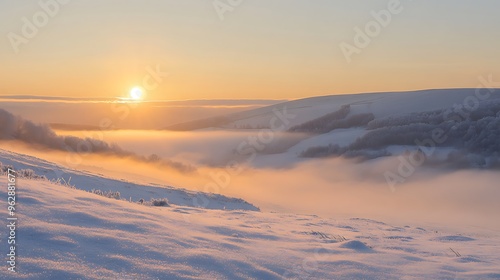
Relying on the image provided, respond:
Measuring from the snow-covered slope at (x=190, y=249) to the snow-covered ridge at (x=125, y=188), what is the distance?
832 centimetres

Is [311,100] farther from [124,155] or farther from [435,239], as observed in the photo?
[435,239]

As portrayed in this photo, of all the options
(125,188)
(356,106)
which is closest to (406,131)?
(356,106)

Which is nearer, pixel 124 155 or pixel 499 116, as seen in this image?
pixel 124 155

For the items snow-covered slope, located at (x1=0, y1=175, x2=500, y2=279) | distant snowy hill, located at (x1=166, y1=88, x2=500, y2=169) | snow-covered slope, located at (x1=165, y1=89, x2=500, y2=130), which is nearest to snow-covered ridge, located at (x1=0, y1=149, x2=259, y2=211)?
snow-covered slope, located at (x1=0, y1=175, x2=500, y2=279)

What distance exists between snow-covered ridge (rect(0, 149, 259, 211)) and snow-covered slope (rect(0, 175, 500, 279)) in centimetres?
832

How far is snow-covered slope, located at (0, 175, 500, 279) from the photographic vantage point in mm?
5824

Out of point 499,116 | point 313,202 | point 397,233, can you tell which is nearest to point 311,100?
point 499,116

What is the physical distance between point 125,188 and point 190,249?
1198cm

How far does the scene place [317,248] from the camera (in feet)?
26.9

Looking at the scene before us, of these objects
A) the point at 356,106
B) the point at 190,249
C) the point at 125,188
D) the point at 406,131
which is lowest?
the point at 190,249

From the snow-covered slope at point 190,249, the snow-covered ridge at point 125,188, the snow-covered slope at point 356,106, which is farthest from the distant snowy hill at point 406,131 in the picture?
the snow-covered slope at point 190,249

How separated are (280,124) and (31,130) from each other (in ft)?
150

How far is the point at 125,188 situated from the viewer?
18391mm

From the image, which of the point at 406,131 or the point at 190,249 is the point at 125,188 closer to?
the point at 190,249
